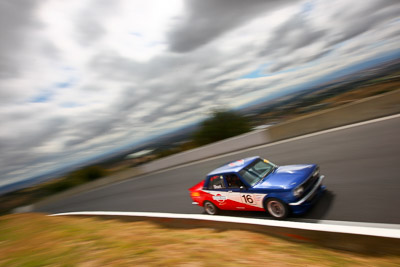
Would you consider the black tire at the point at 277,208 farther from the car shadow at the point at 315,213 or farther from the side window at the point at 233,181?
the side window at the point at 233,181

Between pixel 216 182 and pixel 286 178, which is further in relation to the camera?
pixel 216 182

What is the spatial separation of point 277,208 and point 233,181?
128 cm

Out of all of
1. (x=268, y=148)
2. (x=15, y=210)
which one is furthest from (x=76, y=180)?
(x=268, y=148)

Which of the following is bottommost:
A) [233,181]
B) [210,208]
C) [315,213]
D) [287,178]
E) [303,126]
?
[315,213]

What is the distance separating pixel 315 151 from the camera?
947cm

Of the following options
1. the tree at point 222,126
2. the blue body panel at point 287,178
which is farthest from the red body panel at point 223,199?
the tree at point 222,126

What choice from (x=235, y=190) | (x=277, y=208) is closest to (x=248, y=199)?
(x=235, y=190)

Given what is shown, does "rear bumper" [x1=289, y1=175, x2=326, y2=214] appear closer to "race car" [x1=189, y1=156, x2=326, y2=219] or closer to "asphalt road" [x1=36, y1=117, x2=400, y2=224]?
"race car" [x1=189, y1=156, x2=326, y2=219]

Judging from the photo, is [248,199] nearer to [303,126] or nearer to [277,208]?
[277,208]

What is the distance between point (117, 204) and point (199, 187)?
725 cm

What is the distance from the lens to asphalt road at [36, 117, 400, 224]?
16.9 ft

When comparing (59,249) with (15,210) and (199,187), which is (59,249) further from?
(15,210)

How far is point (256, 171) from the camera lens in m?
6.34

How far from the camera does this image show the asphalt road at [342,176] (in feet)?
16.9
